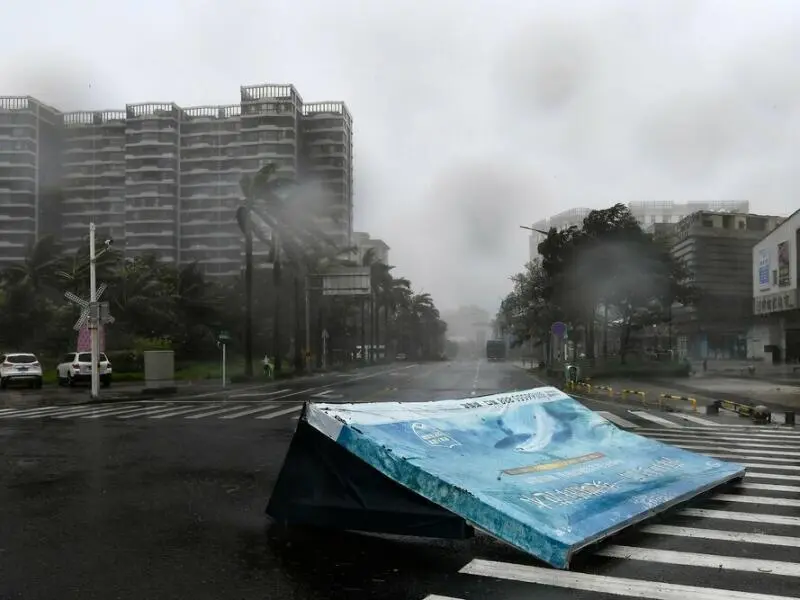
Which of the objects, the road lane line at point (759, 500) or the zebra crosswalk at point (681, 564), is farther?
the road lane line at point (759, 500)

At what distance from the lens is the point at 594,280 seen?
3297 centimetres

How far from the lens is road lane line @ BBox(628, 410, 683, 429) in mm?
13320

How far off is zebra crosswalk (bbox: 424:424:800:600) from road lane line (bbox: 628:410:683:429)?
23.0ft

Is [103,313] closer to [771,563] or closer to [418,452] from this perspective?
[418,452]

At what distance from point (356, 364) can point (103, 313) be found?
130ft

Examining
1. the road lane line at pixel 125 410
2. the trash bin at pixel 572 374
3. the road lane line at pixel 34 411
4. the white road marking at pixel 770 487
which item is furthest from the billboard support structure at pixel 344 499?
the trash bin at pixel 572 374

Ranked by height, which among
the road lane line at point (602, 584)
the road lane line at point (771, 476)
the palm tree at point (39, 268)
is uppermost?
the palm tree at point (39, 268)

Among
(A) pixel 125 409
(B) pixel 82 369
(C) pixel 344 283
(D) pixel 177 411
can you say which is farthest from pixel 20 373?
(C) pixel 344 283

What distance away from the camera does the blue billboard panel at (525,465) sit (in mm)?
4551

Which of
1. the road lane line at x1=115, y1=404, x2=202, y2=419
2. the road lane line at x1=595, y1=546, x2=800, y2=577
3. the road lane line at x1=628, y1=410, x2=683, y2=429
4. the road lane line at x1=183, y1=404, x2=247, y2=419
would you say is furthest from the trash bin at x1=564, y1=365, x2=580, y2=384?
the road lane line at x1=595, y1=546, x2=800, y2=577

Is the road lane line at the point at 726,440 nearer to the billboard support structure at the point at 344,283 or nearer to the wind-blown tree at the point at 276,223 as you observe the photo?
the wind-blown tree at the point at 276,223

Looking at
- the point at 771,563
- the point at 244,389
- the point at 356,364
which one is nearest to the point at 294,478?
the point at 771,563

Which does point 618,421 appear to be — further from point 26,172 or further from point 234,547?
point 26,172

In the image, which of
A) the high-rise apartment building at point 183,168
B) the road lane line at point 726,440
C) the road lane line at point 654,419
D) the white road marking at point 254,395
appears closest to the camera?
the road lane line at point 726,440
